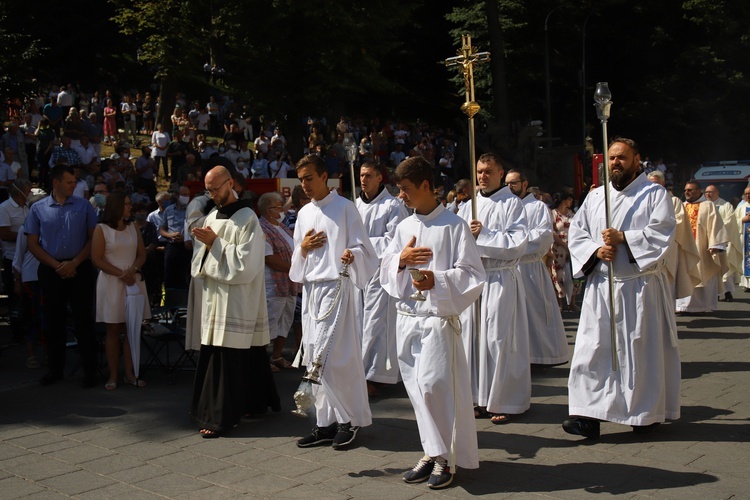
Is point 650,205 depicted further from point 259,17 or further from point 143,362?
point 259,17

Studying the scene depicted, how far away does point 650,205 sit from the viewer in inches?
271

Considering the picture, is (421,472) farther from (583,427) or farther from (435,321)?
(583,427)

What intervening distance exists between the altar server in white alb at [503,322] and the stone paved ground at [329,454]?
0.22 metres

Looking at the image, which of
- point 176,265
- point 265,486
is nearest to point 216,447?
point 265,486

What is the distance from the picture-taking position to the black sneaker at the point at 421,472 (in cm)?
581

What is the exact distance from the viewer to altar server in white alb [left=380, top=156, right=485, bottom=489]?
569 cm

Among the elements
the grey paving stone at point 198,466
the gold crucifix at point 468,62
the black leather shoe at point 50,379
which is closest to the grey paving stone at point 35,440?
the grey paving stone at point 198,466

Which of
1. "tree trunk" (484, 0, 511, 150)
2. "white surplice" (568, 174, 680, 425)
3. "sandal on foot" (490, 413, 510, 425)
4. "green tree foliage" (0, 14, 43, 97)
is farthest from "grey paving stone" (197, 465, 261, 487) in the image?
"tree trunk" (484, 0, 511, 150)

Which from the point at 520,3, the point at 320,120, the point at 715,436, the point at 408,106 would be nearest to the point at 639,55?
the point at 520,3

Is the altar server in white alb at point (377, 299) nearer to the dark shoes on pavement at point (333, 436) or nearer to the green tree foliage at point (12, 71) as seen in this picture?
the dark shoes on pavement at point (333, 436)

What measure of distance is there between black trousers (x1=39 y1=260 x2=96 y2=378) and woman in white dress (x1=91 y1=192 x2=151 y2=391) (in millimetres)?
160

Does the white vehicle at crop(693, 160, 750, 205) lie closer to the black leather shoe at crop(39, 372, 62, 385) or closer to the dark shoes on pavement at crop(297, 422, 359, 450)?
the black leather shoe at crop(39, 372, 62, 385)

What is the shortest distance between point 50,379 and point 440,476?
4726 millimetres

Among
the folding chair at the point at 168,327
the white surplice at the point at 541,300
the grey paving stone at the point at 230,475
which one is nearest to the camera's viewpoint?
the grey paving stone at the point at 230,475
